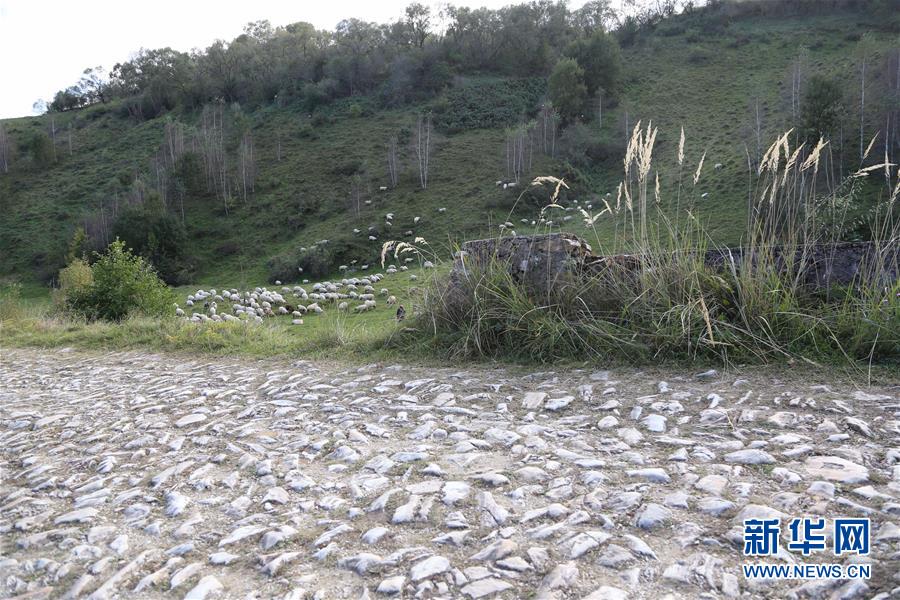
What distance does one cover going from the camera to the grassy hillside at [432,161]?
3488cm

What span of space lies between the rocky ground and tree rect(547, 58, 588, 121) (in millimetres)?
43583

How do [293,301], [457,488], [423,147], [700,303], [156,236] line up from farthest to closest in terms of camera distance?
1. [423,147]
2. [156,236]
3. [293,301]
4. [700,303]
5. [457,488]

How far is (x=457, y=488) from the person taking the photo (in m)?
2.57

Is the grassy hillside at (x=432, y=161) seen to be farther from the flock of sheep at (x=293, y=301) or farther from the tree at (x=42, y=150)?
the flock of sheep at (x=293, y=301)

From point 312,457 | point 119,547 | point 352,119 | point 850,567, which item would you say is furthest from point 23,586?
point 352,119

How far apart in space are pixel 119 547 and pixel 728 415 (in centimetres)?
313

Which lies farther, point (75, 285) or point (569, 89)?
point (569, 89)

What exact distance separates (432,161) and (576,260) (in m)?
39.5

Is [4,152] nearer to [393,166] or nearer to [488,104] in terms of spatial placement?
[393,166]

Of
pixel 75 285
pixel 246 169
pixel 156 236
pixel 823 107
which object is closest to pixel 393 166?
pixel 246 169

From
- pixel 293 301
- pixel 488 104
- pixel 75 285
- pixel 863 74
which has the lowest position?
pixel 293 301

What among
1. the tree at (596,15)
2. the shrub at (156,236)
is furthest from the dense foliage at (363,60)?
the shrub at (156,236)

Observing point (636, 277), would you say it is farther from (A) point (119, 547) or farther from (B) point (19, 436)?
(B) point (19, 436)

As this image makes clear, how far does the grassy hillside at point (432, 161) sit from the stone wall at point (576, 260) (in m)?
20.9
